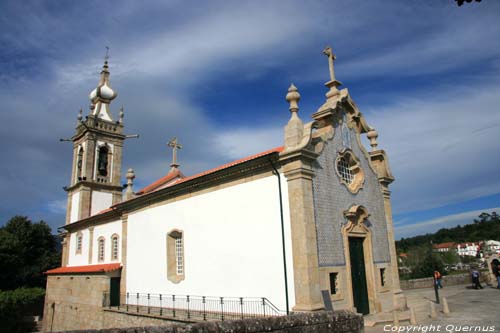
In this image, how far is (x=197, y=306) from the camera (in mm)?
14617

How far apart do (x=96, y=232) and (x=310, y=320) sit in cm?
2033

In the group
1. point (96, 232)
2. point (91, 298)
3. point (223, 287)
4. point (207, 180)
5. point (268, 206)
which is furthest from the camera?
point (96, 232)

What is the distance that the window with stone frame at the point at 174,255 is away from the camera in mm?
16194

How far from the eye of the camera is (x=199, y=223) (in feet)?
49.6

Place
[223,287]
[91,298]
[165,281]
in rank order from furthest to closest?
[91,298], [165,281], [223,287]

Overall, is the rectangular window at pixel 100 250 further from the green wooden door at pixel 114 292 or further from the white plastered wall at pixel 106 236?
the green wooden door at pixel 114 292

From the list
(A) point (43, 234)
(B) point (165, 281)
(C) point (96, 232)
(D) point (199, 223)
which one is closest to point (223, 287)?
(D) point (199, 223)

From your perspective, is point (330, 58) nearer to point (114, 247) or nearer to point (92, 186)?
point (114, 247)

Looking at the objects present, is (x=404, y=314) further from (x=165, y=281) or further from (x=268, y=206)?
(x=165, y=281)

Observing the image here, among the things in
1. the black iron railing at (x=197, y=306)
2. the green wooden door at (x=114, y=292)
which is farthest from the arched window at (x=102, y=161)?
the black iron railing at (x=197, y=306)

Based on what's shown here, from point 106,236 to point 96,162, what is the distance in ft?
31.5

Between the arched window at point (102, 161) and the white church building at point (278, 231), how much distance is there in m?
10.2

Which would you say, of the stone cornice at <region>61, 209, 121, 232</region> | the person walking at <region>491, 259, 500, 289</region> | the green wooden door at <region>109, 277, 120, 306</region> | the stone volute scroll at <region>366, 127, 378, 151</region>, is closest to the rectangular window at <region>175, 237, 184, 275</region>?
the green wooden door at <region>109, 277, 120, 306</region>

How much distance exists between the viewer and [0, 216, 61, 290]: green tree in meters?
31.5
